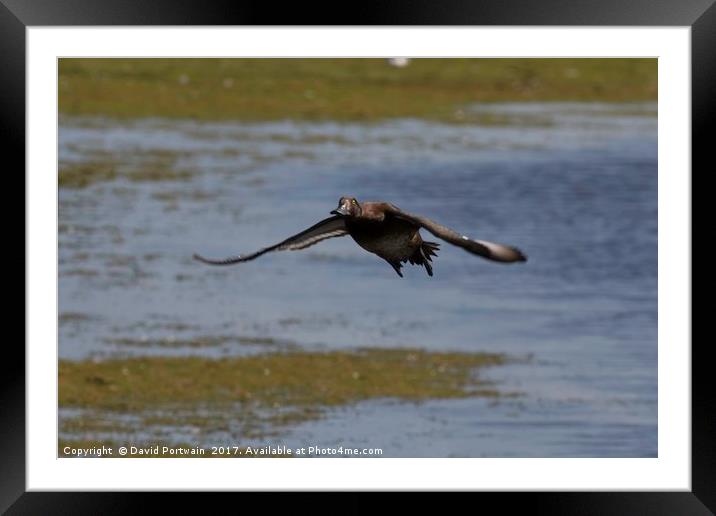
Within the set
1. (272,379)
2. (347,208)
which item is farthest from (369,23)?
(272,379)

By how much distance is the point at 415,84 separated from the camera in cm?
4450

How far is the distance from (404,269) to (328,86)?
67.0 ft

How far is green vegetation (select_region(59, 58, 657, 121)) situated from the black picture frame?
28391mm

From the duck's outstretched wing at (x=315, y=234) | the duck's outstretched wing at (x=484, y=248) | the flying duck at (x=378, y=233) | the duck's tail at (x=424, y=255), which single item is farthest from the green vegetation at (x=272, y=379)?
the duck's outstretched wing at (x=484, y=248)

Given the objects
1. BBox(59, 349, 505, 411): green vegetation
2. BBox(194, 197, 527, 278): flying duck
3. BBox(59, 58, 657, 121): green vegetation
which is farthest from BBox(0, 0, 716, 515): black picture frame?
BBox(59, 58, 657, 121): green vegetation

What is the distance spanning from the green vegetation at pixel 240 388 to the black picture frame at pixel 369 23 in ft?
17.5

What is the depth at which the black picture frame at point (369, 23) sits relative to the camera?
10.6 m

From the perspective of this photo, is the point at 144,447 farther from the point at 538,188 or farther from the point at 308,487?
the point at 538,188

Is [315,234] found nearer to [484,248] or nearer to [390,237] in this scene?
[390,237]

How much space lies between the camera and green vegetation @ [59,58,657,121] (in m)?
40.5

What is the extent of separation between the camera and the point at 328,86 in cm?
4338

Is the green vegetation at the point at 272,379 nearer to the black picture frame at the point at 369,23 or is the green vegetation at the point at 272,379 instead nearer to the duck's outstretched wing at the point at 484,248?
the black picture frame at the point at 369,23

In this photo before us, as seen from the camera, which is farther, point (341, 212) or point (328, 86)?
point (328, 86)

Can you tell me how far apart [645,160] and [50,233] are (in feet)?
84.0
